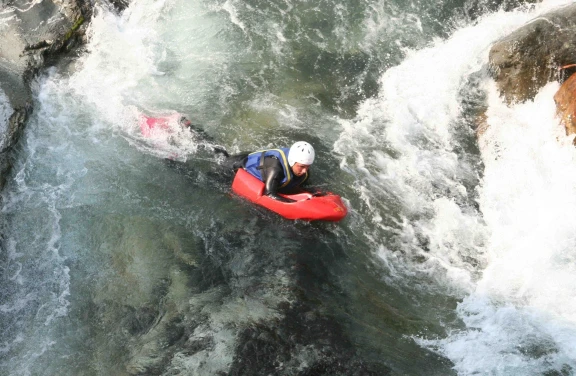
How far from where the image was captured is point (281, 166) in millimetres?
7551

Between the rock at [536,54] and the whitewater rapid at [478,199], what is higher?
the rock at [536,54]

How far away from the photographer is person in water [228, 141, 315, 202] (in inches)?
293

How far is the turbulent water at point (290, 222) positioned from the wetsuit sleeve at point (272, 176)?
0.39 metres

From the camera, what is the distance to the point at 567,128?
335 inches

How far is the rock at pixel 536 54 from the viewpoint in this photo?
29.5 ft

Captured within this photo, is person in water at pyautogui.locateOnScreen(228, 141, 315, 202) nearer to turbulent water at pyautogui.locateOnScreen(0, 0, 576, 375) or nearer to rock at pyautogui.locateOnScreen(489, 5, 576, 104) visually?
turbulent water at pyautogui.locateOnScreen(0, 0, 576, 375)

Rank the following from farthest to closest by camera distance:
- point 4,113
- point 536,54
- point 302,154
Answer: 1. point 536,54
2. point 4,113
3. point 302,154

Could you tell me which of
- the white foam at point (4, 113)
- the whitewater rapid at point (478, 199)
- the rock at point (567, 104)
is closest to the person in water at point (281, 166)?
the whitewater rapid at point (478, 199)

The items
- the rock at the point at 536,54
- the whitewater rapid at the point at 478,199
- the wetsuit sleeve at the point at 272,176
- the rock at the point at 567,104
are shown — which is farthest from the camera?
the rock at the point at 536,54

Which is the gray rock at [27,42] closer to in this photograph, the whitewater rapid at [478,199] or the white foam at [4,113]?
the white foam at [4,113]

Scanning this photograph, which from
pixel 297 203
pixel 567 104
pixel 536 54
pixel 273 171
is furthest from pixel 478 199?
pixel 273 171

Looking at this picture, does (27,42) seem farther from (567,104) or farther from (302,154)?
(567,104)

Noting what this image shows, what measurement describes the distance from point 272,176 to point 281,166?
19cm

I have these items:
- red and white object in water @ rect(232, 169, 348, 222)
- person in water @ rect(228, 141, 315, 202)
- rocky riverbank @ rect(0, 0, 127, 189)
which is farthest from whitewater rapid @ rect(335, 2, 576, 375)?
rocky riverbank @ rect(0, 0, 127, 189)
